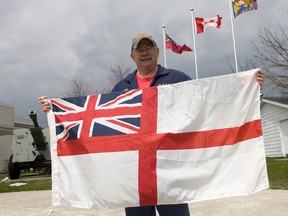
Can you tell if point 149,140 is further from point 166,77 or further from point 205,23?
point 205,23

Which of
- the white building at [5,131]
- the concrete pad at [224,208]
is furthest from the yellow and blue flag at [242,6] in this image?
the white building at [5,131]

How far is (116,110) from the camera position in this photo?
3.65 metres

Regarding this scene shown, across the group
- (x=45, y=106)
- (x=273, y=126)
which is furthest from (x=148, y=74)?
(x=273, y=126)

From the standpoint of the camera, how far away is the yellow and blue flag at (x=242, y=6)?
15.5 m

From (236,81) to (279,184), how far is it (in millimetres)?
5383

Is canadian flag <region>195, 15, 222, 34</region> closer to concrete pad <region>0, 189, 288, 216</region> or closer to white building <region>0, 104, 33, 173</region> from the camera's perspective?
concrete pad <region>0, 189, 288, 216</region>

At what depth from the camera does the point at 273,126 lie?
24047mm

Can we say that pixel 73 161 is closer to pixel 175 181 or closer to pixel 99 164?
pixel 99 164

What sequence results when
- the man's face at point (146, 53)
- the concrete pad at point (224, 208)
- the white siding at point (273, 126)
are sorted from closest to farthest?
1. the man's face at point (146, 53)
2. the concrete pad at point (224, 208)
3. the white siding at point (273, 126)

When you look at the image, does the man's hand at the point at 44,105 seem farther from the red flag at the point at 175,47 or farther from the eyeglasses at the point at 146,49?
the red flag at the point at 175,47

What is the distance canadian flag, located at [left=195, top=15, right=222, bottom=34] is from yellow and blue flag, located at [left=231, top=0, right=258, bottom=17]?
92 cm

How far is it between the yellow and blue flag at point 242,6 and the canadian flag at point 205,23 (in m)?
0.92

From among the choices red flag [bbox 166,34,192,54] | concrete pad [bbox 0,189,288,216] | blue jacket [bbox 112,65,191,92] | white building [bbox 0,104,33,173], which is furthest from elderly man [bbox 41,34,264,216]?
white building [bbox 0,104,33,173]

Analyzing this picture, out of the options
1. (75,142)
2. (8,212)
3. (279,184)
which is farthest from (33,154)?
(75,142)
